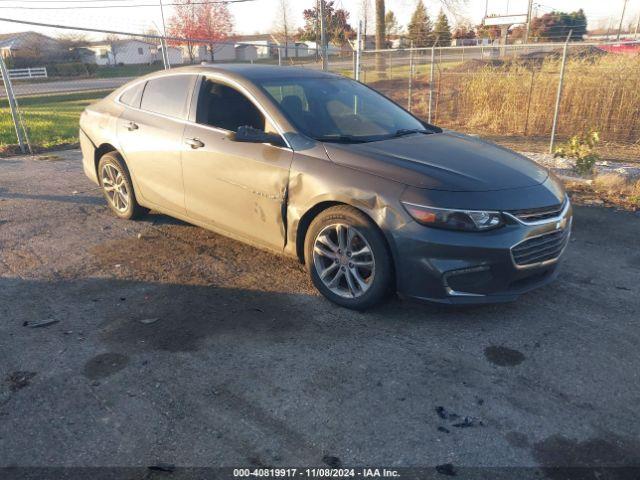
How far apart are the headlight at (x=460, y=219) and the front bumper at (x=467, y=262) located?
0.04m

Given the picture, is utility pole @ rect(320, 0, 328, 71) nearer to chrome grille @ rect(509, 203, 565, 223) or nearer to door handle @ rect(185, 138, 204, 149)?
door handle @ rect(185, 138, 204, 149)

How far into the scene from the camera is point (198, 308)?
398 cm

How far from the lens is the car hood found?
359cm

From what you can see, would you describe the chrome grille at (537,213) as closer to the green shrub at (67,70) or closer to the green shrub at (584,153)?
the green shrub at (584,153)

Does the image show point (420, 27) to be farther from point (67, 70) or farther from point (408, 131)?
point (408, 131)

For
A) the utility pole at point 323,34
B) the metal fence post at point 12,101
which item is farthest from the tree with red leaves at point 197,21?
the metal fence post at point 12,101

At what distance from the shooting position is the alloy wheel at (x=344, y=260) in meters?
3.78

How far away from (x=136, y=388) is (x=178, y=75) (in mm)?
3199

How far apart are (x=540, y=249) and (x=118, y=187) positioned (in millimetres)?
4389

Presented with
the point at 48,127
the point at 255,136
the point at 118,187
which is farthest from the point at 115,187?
the point at 48,127

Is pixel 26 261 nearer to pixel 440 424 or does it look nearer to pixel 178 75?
pixel 178 75

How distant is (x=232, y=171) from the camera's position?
4.40 m

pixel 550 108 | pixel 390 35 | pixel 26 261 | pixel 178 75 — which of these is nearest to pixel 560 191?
pixel 178 75

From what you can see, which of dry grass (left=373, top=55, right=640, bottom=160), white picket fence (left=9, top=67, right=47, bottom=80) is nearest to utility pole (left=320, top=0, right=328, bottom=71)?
dry grass (left=373, top=55, right=640, bottom=160)
